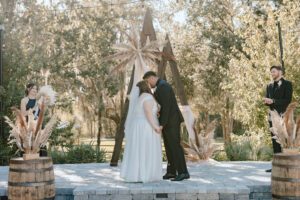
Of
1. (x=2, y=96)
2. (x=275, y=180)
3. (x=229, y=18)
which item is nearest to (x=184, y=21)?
(x=229, y=18)

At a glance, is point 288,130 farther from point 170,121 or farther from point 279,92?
point 170,121

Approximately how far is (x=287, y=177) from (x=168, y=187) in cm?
158

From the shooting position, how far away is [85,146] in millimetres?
11867

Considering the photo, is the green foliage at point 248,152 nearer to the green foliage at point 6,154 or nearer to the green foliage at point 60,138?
the green foliage at point 60,138

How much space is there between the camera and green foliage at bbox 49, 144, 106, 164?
37.6ft

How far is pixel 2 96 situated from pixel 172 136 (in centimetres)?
771

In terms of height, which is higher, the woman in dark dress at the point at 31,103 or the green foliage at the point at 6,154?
the woman in dark dress at the point at 31,103

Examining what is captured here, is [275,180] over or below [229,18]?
below

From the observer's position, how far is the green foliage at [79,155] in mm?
11445

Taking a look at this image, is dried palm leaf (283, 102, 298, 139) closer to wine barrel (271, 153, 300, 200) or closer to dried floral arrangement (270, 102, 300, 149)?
dried floral arrangement (270, 102, 300, 149)

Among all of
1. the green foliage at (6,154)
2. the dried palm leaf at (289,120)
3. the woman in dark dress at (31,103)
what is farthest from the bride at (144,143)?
the green foliage at (6,154)

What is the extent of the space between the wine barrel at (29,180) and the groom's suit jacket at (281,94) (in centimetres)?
389

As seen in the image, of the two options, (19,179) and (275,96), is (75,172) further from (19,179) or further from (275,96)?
(275,96)

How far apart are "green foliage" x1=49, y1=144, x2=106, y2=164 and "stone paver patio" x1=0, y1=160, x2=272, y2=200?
352cm
